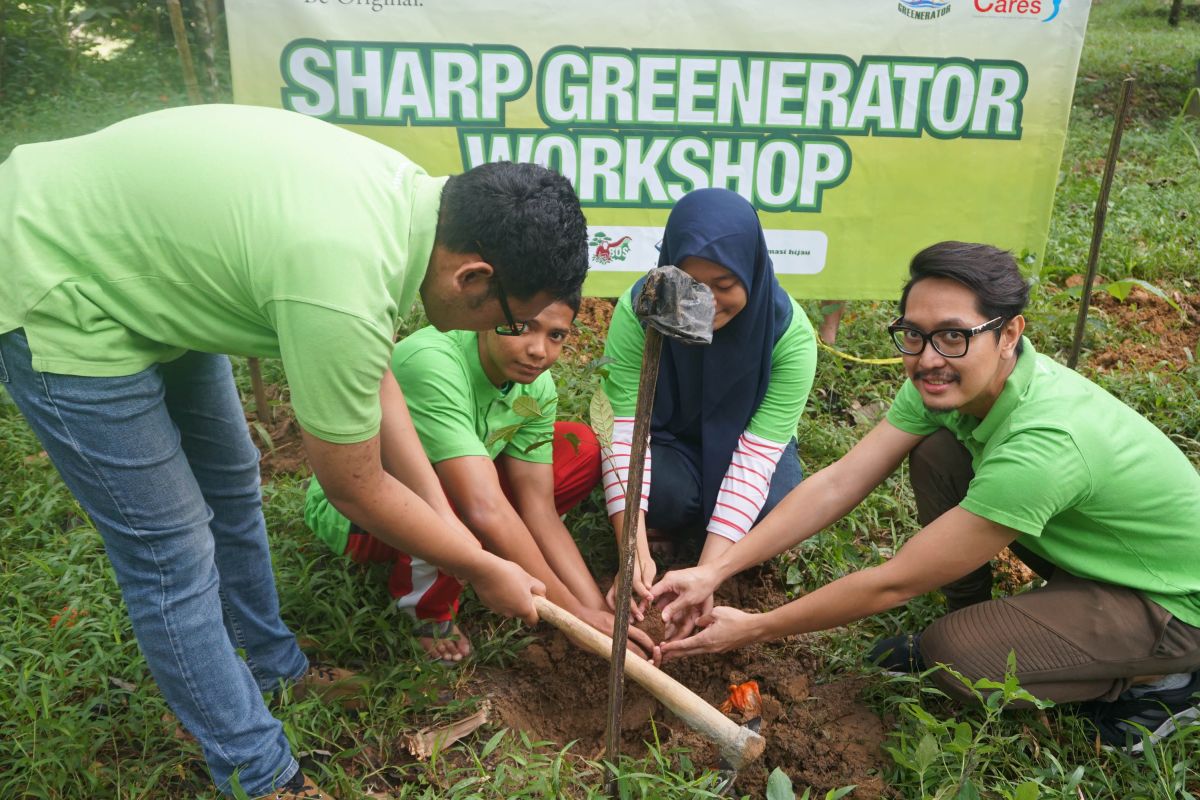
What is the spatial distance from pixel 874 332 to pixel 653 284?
328 centimetres

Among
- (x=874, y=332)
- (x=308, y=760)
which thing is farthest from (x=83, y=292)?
(x=874, y=332)

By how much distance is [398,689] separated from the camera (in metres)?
2.42

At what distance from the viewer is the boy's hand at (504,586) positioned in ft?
6.54

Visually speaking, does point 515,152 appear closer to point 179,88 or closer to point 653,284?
point 653,284

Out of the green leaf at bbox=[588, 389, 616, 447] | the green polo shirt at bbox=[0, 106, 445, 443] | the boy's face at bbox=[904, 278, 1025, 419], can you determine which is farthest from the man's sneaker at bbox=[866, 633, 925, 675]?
the green polo shirt at bbox=[0, 106, 445, 443]

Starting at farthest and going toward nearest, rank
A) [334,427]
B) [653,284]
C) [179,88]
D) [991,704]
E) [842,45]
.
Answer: [179,88]
[842,45]
[991,704]
[334,427]
[653,284]

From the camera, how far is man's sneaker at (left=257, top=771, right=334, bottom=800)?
6.63 ft

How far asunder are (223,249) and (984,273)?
157 cm

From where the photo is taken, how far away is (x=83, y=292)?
5.28ft

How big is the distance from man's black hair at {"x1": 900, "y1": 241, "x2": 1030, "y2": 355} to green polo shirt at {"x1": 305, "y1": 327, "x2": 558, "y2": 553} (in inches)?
39.6

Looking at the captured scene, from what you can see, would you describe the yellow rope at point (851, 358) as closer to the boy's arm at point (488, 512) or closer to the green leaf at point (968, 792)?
the boy's arm at point (488, 512)

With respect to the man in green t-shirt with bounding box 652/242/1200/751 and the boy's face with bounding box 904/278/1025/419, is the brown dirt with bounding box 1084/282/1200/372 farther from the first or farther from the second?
the boy's face with bounding box 904/278/1025/419

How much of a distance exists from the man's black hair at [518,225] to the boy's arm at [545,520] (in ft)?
3.76

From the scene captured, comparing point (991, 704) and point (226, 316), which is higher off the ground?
point (226, 316)
